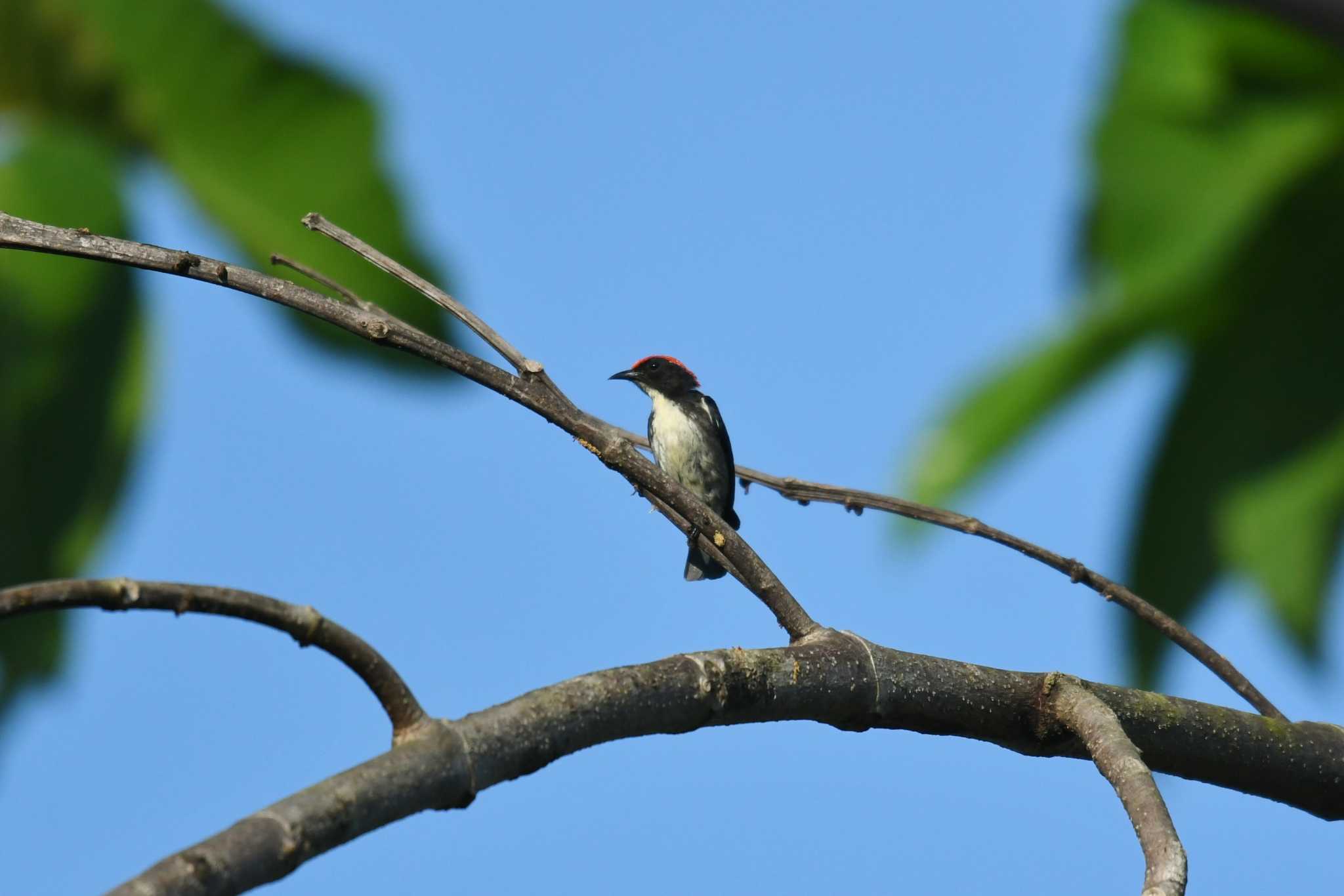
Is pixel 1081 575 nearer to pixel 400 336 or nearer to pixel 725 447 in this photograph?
pixel 400 336

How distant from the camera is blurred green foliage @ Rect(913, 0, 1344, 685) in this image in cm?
950

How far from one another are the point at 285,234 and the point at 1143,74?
6.34 meters

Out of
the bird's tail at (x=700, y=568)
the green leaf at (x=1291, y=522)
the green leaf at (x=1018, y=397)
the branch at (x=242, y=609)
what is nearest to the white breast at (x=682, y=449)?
the bird's tail at (x=700, y=568)

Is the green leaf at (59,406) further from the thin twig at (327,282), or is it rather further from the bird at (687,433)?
the thin twig at (327,282)

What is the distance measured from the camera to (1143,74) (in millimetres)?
10531

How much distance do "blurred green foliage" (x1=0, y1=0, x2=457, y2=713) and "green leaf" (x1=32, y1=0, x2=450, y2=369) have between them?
0.01 metres

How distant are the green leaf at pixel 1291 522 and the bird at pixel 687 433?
11.0 ft

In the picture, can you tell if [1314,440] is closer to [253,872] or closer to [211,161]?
[211,161]

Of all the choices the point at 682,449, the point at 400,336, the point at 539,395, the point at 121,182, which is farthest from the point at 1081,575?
the point at 121,182

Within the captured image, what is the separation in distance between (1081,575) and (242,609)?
212 centimetres

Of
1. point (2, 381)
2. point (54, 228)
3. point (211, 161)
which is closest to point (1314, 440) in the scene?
point (211, 161)

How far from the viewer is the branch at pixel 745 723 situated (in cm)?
214

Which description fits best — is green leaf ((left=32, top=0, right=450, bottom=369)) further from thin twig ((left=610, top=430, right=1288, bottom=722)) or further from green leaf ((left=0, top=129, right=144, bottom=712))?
thin twig ((left=610, top=430, right=1288, bottom=722))

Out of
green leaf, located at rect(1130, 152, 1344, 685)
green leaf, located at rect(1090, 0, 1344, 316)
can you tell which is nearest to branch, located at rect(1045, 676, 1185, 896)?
green leaf, located at rect(1130, 152, 1344, 685)
